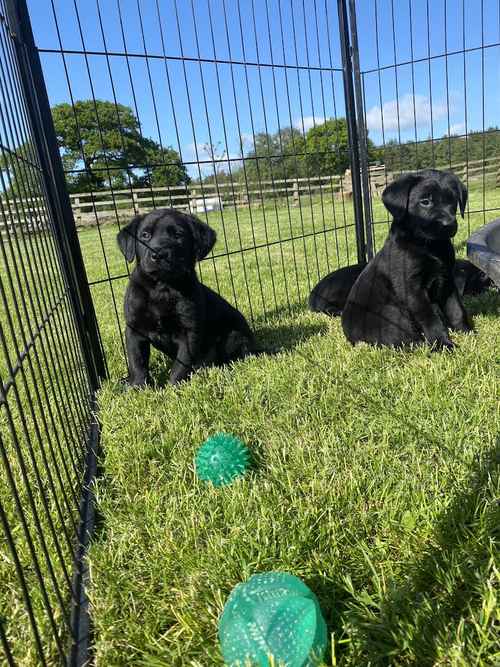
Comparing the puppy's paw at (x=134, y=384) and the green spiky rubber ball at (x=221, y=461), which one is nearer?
the green spiky rubber ball at (x=221, y=461)

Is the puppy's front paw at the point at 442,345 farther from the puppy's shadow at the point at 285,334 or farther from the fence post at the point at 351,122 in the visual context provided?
the fence post at the point at 351,122

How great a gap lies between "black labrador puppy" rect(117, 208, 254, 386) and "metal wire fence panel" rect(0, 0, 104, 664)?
0.34 meters

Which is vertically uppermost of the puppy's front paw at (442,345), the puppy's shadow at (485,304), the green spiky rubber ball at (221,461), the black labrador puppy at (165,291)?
the black labrador puppy at (165,291)

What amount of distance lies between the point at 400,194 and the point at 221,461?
6.99 feet

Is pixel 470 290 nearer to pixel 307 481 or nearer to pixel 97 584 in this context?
pixel 307 481

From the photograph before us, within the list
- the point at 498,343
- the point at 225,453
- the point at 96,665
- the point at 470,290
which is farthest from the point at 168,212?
the point at 470,290

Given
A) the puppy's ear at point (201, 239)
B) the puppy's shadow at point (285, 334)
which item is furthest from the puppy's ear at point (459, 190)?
the puppy's ear at point (201, 239)

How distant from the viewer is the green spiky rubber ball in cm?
181

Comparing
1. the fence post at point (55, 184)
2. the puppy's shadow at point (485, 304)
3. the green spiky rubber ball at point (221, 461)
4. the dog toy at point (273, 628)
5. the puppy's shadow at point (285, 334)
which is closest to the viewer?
the dog toy at point (273, 628)

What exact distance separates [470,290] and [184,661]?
3.95 meters

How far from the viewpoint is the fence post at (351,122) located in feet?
14.8

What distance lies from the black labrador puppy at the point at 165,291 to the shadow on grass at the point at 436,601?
182 cm

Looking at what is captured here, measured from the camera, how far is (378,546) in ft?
4.68

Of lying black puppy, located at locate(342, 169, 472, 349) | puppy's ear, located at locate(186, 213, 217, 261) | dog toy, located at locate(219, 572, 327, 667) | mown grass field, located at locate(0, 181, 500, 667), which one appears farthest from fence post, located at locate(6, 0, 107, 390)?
dog toy, located at locate(219, 572, 327, 667)
